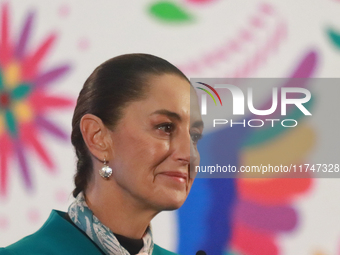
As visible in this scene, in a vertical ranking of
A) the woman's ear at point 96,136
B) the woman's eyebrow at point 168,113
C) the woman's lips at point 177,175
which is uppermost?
the woman's eyebrow at point 168,113

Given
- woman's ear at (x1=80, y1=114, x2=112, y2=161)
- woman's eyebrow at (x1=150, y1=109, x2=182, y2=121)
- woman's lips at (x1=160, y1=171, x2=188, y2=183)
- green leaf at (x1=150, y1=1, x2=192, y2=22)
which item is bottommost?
woman's lips at (x1=160, y1=171, x2=188, y2=183)

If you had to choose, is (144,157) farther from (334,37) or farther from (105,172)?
(334,37)

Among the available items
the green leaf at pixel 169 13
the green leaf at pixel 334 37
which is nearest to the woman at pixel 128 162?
the green leaf at pixel 169 13

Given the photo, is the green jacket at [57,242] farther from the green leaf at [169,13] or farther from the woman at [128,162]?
the green leaf at [169,13]

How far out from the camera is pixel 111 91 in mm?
1298

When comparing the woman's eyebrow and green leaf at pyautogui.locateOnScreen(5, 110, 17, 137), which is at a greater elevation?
green leaf at pyautogui.locateOnScreen(5, 110, 17, 137)

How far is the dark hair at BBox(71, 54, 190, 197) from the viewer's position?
4.20ft

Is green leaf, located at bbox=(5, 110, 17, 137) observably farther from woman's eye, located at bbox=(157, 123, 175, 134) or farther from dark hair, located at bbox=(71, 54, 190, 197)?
woman's eye, located at bbox=(157, 123, 175, 134)

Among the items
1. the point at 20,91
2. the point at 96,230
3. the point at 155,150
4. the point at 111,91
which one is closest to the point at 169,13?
the point at 20,91

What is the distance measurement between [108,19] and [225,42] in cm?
48

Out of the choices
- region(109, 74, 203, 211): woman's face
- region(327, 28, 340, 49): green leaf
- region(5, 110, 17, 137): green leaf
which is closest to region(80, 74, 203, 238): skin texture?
region(109, 74, 203, 211): woman's face

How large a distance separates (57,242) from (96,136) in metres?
0.29

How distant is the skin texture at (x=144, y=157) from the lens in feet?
4.07

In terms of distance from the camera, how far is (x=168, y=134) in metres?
1.27
